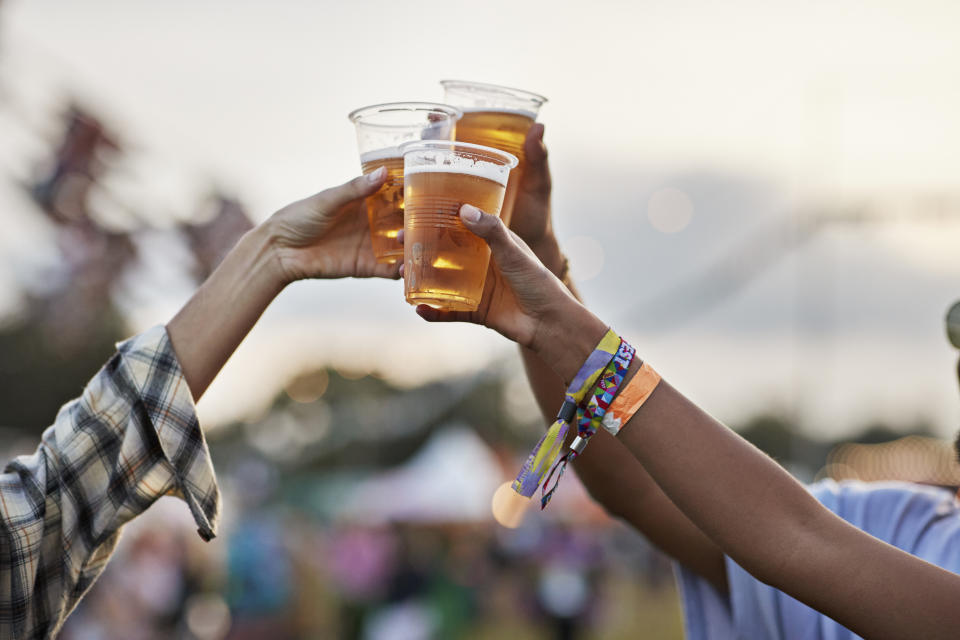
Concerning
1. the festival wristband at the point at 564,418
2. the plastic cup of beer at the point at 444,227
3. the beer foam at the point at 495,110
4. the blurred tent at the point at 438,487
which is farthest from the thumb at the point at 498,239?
the blurred tent at the point at 438,487

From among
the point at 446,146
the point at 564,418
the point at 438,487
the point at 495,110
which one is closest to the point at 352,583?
the point at 438,487

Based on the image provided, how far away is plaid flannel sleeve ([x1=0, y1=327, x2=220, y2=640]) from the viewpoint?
1.86 m

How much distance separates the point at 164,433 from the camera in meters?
1.87

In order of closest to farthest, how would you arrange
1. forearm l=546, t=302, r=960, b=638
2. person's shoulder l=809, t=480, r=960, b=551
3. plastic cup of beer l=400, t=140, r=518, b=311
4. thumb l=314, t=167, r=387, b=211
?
forearm l=546, t=302, r=960, b=638 < plastic cup of beer l=400, t=140, r=518, b=311 < thumb l=314, t=167, r=387, b=211 < person's shoulder l=809, t=480, r=960, b=551

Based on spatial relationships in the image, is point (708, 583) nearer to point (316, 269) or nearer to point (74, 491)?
point (316, 269)

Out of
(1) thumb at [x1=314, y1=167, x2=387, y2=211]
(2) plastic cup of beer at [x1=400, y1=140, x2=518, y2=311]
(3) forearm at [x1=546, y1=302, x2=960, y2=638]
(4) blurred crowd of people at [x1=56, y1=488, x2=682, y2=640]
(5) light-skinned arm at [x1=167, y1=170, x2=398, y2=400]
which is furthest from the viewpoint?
(4) blurred crowd of people at [x1=56, y1=488, x2=682, y2=640]

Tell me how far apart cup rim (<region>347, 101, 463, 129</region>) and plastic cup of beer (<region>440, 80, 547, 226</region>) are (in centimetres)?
6

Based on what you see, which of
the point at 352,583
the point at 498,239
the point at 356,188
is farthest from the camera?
the point at 352,583

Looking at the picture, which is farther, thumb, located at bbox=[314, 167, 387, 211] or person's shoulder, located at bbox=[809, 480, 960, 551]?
person's shoulder, located at bbox=[809, 480, 960, 551]

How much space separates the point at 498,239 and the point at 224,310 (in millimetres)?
743

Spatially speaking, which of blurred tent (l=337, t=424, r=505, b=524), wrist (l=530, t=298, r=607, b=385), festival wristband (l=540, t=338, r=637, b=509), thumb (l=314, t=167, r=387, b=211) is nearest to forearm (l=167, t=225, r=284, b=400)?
thumb (l=314, t=167, r=387, b=211)

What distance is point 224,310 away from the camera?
1.99m

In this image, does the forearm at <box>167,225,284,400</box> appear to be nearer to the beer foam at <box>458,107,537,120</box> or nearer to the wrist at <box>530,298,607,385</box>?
the beer foam at <box>458,107,537,120</box>

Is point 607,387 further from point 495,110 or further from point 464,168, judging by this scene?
point 495,110
